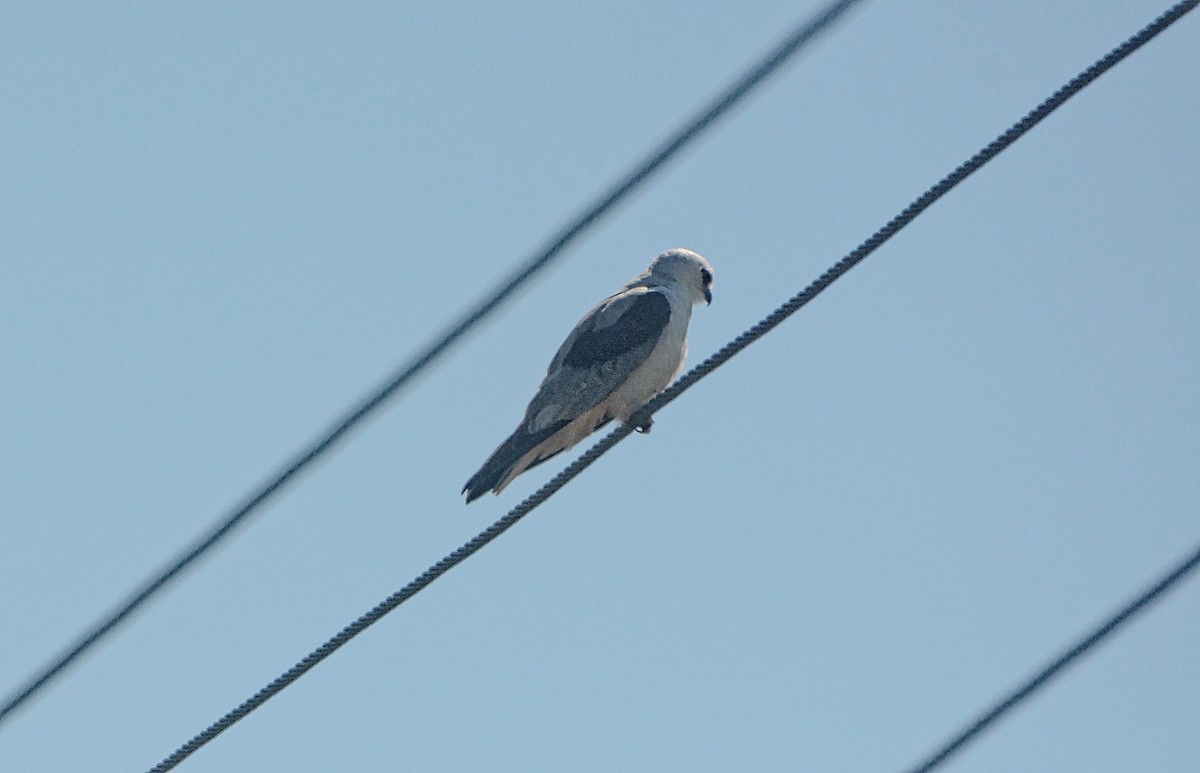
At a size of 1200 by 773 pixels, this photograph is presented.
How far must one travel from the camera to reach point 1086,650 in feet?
15.9

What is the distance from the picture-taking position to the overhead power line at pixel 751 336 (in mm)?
4996

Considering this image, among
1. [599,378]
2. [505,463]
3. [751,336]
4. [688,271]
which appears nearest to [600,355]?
[599,378]

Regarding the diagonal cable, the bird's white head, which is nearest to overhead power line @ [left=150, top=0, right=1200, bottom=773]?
the diagonal cable

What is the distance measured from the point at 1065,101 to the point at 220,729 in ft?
10.4

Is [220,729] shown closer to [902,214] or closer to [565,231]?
[565,231]

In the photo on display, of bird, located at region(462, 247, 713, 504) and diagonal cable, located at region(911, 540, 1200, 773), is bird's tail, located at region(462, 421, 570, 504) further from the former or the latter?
diagonal cable, located at region(911, 540, 1200, 773)

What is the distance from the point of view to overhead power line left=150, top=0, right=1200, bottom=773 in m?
5.00

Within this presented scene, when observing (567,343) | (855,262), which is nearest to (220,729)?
(855,262)

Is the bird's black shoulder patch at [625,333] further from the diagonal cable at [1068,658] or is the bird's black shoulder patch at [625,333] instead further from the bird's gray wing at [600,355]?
the diagonal cable at [1068,658]

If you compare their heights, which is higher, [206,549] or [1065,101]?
[1065,101]

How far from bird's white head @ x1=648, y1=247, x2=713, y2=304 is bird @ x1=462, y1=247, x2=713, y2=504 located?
1.94ft

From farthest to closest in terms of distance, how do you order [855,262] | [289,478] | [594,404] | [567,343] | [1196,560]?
[567,343] < [594,404] < [855,262] < [289,478] < [1196,560]

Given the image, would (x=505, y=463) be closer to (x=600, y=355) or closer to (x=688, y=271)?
(x=600, y=355)

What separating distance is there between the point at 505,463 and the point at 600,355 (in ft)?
2.65
